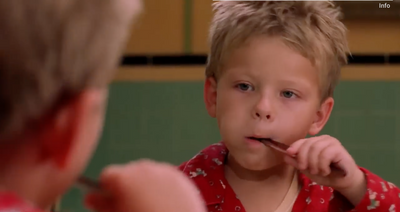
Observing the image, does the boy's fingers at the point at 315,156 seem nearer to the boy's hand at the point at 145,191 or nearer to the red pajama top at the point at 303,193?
the red pajama top at the point at 303,193

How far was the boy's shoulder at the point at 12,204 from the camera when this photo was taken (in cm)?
31

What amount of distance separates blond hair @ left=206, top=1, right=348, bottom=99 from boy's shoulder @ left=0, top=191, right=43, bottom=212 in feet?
1.61

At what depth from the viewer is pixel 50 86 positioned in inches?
12.4

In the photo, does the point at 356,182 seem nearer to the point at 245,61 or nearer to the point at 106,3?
the point at 245,61

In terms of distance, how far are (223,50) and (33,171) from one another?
1.57ft

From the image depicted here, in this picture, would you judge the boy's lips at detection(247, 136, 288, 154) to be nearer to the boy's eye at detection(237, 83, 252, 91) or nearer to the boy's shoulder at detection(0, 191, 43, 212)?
the boy's eye at detection(237, 83, 252, 91)

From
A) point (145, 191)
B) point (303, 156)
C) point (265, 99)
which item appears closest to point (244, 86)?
point (265, 99)

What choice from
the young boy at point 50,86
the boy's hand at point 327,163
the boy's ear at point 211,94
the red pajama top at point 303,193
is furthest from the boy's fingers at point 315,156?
the young boy at point 50,86

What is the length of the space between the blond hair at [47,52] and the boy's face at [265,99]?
1.32ft

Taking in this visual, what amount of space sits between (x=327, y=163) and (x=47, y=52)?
46 centimetres

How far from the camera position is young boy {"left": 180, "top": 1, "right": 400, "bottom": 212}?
0.70 m

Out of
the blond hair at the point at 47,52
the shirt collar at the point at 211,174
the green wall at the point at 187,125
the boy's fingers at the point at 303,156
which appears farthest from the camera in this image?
the green wall at the point at 187,125

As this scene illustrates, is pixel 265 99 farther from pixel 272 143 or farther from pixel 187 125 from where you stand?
pixel 187 125

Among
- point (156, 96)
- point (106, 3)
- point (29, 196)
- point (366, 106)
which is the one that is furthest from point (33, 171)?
point (366, 106)
